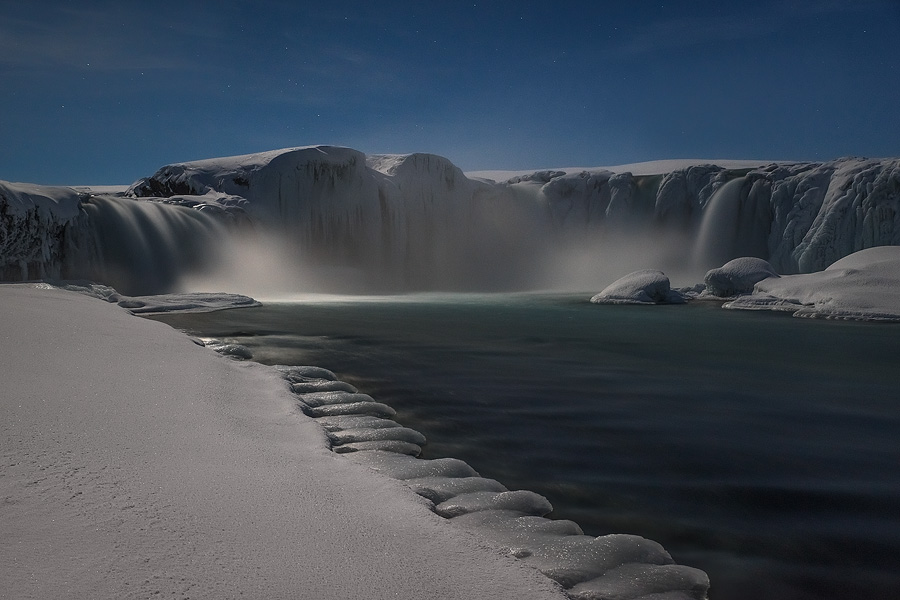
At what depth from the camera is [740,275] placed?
17391 mm

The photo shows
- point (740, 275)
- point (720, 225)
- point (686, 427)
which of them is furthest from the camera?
point (720, 225)

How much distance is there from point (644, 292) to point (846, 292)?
16.7ft

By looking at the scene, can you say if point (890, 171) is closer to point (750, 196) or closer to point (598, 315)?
point (750, 196)

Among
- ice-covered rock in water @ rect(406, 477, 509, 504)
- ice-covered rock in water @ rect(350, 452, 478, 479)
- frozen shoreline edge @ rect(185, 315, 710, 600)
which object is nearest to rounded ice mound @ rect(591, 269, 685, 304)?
frozen shoreline edge @ rect(185, 315, 710, 600)

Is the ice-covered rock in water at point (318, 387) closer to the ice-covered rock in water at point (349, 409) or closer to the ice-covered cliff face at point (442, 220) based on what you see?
the ice-covered rock in water at point (349, 409)

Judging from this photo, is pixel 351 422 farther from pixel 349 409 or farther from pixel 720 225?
pixel 720 225

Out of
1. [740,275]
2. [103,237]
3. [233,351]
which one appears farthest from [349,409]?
[740,275]

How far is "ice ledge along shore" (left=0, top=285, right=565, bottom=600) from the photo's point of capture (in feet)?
5.24

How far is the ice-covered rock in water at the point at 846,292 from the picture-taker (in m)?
13.2

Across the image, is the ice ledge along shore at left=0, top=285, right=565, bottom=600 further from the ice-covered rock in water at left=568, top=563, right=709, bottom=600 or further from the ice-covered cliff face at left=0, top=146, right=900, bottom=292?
the ice-covered cliff face at left=0, top=146, right=900, bottom=292

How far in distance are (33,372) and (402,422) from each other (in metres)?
2.40

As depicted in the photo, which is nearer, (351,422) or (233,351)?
(351,422)

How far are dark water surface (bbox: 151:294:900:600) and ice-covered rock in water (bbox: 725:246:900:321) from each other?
2.84 m

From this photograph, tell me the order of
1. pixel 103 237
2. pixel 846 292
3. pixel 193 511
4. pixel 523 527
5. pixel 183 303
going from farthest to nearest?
pixel 103 237 < pixel 183 303 < pixel 846 292 < pixel 523 527 < pixel 193 511
